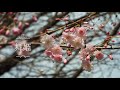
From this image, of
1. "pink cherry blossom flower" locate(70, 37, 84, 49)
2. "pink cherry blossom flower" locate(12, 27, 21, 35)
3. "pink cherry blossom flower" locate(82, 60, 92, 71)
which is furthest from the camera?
"pink cherry blossom flower" locate(12, 27, 21, 35)

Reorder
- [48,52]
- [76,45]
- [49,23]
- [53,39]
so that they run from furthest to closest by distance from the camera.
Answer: [49,23] → [48,52] → [53,39] → [76,45]

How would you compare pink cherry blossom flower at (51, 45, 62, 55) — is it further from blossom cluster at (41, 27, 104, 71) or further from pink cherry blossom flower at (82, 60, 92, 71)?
pink cherry blossom flower at (82, 60, 92, 71)

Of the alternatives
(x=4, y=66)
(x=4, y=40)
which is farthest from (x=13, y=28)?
(x=4, y=66)

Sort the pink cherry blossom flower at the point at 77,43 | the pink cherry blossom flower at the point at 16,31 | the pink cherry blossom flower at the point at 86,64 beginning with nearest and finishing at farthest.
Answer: the pink cherry blossom flower at the point at 77,43 → the pink cherry blossom flower at the point at 86,64 → the pink cherry blossom flower at the point at 16,31

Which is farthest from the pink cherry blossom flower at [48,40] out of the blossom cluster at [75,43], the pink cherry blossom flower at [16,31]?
the pink cherry blossom flower at [16,31]

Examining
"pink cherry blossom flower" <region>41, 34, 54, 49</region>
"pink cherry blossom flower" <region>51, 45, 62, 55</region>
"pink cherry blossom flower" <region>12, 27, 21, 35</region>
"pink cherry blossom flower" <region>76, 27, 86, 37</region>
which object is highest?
"pink cherry blossom flower" <region>12, 27, 21, 35</region>

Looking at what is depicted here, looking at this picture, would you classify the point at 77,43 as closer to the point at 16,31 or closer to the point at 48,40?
the point at 48,40

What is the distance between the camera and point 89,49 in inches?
84.4

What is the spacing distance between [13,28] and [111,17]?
1.16m

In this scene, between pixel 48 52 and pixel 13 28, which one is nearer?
pixel 48 52

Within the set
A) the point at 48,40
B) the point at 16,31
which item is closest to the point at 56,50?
the point at 48,40

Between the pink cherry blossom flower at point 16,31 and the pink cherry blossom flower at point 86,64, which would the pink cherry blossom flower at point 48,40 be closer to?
the pink cherry blossom flower at point 86,64

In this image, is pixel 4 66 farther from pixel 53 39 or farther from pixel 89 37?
pixel 53 39

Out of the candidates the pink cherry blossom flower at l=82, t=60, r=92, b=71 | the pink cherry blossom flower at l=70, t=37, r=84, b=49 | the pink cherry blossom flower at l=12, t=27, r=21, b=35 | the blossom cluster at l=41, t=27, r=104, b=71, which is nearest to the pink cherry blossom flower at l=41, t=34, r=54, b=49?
the blossom cluster at l=41, t=27, r=104, b=71
